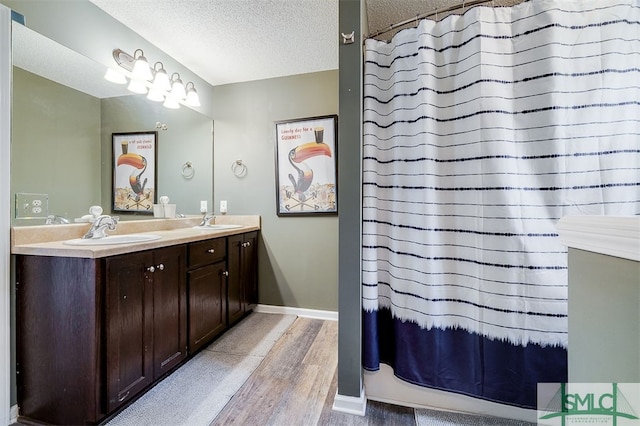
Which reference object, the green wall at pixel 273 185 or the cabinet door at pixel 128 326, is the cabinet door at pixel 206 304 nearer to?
the cabinet door at pixel 128 326

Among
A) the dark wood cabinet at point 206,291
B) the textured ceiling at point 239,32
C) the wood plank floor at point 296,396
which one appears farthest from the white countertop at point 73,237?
the textured ceiling at point 239,32

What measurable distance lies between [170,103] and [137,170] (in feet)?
2.32

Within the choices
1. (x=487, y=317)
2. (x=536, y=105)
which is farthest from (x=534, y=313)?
(x=536, y=105)

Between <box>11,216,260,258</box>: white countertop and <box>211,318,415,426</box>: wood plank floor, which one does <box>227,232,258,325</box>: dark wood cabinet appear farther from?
<box>211,318,415,426</box>: wood plank floor

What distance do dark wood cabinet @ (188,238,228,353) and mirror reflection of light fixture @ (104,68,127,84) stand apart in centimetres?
134

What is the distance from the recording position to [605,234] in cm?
57

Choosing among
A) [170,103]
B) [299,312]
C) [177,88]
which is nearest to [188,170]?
[170,103]

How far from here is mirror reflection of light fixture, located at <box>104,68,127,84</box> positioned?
1.89 m

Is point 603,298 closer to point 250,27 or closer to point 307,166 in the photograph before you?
point 307,166

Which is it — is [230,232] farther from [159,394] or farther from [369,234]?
[369,234]

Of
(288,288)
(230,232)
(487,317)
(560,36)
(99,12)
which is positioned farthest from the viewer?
(288,288)

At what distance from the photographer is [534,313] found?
1.21 m

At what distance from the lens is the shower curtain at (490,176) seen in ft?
3.78

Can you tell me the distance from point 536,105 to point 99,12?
107 inches
